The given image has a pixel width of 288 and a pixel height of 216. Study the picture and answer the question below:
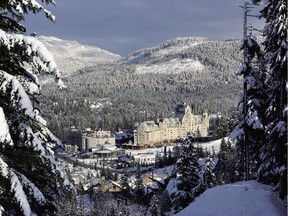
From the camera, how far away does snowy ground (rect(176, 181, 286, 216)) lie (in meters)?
13.1

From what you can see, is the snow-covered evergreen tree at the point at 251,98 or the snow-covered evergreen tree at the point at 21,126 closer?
the snow-covered evergreen tree at the point at 21,126

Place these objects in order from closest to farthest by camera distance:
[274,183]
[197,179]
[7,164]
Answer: [7,164] < [274,183] < [197,179]

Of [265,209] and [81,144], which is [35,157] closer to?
[265,209]

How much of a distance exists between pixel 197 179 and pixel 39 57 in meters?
20.0

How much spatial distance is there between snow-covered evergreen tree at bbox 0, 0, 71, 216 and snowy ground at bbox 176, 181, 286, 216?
694 centimetres

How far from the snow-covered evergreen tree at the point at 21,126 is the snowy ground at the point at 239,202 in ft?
22.8

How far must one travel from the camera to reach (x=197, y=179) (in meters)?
25.2

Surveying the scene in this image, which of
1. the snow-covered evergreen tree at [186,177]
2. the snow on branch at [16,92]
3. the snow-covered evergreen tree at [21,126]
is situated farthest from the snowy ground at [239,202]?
the snow-covered evergreen tree at [186,177]

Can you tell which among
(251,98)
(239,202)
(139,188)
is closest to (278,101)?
(239,202)

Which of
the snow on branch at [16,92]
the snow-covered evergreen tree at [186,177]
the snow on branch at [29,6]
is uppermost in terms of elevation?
the snow on branch at [29,6]

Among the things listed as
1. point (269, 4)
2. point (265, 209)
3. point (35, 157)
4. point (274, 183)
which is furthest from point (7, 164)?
point (269, 4)

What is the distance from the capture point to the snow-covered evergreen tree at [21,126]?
249 inches

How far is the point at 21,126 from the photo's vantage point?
6.90 meters

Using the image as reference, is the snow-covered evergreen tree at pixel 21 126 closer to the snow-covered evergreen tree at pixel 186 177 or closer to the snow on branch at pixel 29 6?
the snow on branch at pixel 29 6
